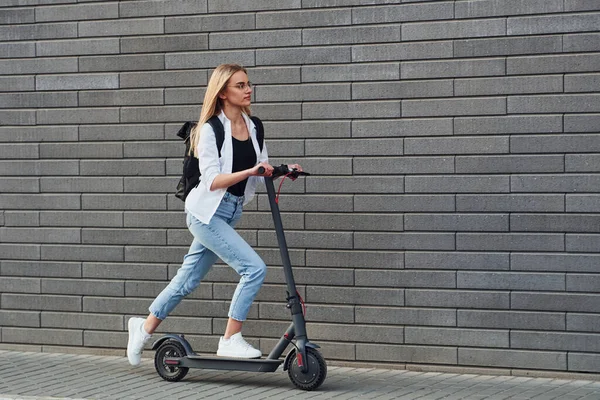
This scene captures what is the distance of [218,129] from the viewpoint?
23.4 ft

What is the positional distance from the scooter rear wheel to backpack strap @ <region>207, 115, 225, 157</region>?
1285mm

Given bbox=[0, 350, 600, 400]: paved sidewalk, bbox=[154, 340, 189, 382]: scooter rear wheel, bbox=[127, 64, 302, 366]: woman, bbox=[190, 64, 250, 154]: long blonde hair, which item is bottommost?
bbox=[0, 350, 600, 400]: paved sidewalk

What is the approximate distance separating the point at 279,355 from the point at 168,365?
755mm

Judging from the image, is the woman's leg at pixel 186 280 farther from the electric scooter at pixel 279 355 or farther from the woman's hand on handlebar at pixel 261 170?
the woman's hand on handlebar at pixel 261 170

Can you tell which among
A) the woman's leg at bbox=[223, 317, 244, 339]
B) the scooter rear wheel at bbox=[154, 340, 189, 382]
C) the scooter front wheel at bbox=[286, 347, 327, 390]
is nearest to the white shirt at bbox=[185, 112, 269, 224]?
the woman's leg at bbox=[223, 317, 244, 339]

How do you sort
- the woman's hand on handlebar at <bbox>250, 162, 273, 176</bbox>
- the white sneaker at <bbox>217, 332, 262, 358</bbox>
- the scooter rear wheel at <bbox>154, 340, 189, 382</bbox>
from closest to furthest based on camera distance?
the woman's hand on handlebar at <bbox>250, 162, 273, 176</bbox>
the white sneaker at <bbox>217, 332, 262, 358</bbox>
the scooter rear wheel at <bbox>154, 340, 189, 382</bbox>

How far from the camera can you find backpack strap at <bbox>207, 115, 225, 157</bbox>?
23.3 feet

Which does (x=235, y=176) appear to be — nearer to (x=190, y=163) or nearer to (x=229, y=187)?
(x=229, y=187)

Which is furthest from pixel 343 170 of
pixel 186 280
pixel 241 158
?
pixel 186 280

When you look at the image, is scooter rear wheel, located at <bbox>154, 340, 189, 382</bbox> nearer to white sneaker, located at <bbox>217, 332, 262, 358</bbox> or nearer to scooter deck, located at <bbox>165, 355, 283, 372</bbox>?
scooter deck, located at <bbox>165, 355, 283, 372</bbox>

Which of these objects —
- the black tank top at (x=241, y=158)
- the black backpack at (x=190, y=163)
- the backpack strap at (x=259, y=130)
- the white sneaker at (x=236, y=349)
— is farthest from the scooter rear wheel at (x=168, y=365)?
the backpack strap at (x=259, y=130)

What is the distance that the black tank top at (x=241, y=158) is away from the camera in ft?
23.6

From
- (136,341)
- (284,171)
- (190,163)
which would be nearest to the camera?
(284,171)

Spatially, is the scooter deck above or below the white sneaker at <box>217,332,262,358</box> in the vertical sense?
below
